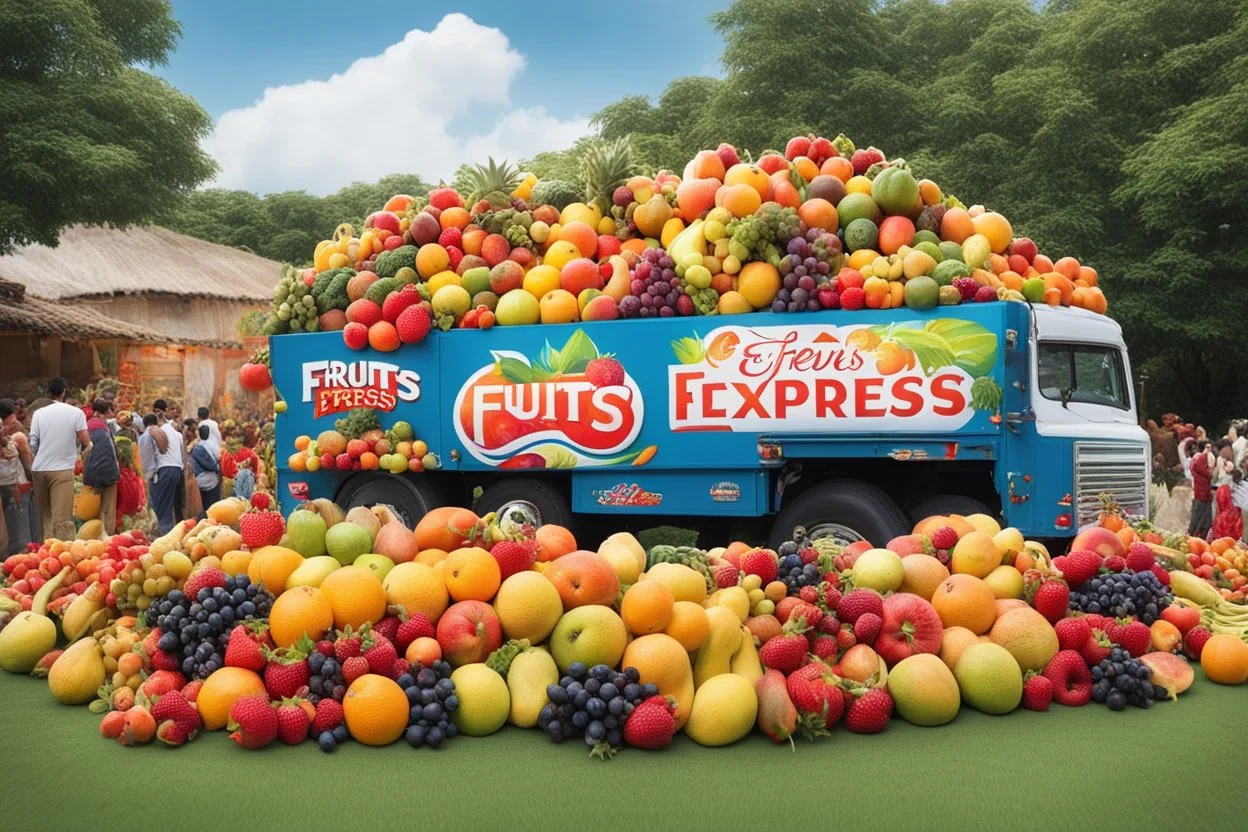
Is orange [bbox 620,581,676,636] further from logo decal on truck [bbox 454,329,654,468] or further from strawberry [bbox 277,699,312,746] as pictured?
logo decal on truck [bbox 454,329,654,468]

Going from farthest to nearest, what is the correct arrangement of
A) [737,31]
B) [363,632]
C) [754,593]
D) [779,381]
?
1. [737,31]
2. [779,381]
3. [754,593]
4. [363,632]

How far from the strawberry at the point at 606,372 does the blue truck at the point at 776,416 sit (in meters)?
0.02

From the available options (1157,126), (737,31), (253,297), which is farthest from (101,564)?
(253,297)

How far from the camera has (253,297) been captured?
39.2 m

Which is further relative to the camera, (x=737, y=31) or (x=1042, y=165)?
(x=737, y=31)

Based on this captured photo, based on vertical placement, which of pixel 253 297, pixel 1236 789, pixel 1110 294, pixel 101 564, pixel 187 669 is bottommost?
pixel 1236 789

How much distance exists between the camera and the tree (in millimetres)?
24297

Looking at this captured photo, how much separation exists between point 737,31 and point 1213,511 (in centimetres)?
2182

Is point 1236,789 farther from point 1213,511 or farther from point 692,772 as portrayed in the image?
point 1213,511

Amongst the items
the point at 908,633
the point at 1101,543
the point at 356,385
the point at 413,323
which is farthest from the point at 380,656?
the point at 356,385

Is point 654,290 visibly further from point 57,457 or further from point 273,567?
point 57,457

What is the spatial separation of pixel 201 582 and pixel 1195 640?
503cm

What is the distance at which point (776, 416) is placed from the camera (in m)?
8.71

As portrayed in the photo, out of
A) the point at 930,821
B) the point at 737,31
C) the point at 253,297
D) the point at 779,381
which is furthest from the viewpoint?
the point at 253,297
